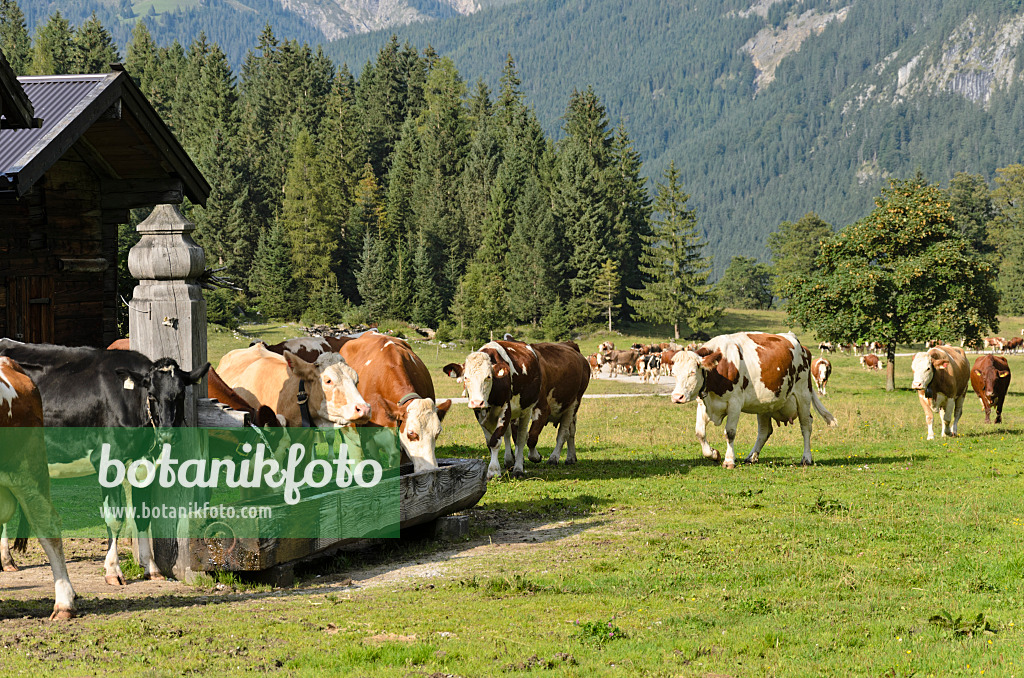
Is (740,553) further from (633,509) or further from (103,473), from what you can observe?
Answer: (103,473)

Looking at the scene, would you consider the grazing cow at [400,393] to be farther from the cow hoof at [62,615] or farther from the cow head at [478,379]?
the cow hoof at [62,615]

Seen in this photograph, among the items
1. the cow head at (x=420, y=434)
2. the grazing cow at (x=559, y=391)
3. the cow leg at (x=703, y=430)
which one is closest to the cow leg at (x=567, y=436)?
the grazing cow at (x=559, y=391)

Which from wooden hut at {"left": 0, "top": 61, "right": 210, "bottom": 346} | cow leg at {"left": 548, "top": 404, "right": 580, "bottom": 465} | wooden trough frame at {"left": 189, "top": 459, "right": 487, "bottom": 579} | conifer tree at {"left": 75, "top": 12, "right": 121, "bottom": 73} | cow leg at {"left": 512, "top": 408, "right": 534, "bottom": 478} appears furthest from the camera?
conifer tree at {"left": 75, "top": 12, "right": 121, "bottom": 73}

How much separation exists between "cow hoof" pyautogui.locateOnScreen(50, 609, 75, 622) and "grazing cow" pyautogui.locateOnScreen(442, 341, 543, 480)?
8005 millimetres

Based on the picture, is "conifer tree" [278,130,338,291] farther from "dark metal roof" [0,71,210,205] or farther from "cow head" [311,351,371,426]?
"cow head" [311,351,371,426]

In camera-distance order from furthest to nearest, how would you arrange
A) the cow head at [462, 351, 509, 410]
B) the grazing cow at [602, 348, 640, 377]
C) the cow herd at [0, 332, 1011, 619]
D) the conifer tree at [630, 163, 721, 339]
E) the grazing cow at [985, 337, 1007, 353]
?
the conifer tree at [630, 163, 721, 339]
the grazing cow at [985, 337, 1007, 353]
the grazing cow at [602, 348, 640, 377]
the cow head at [462, 351, 509, 410]
the cow herd at [0, 332, 1011, 619]

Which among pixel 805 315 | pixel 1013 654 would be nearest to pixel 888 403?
pixel 805 315

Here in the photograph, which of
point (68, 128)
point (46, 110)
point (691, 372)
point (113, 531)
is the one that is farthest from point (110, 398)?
point (691, 372)

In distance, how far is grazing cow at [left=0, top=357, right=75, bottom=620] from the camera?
24.7 ft

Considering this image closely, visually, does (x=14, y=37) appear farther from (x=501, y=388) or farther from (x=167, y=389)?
(x=167, y=389)

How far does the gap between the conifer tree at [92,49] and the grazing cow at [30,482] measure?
110 meters

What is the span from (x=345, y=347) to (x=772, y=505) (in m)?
6.49

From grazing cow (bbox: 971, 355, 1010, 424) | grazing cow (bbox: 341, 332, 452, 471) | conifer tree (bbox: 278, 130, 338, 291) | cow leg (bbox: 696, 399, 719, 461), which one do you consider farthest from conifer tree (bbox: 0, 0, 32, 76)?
grazing cow (bbox: 341, 332, 452, 471)

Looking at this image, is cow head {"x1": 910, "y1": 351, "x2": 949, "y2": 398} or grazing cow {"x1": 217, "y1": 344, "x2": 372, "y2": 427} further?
cow head {"x1": 910, "y1": 351, "x2": 949, "y2": 398}
